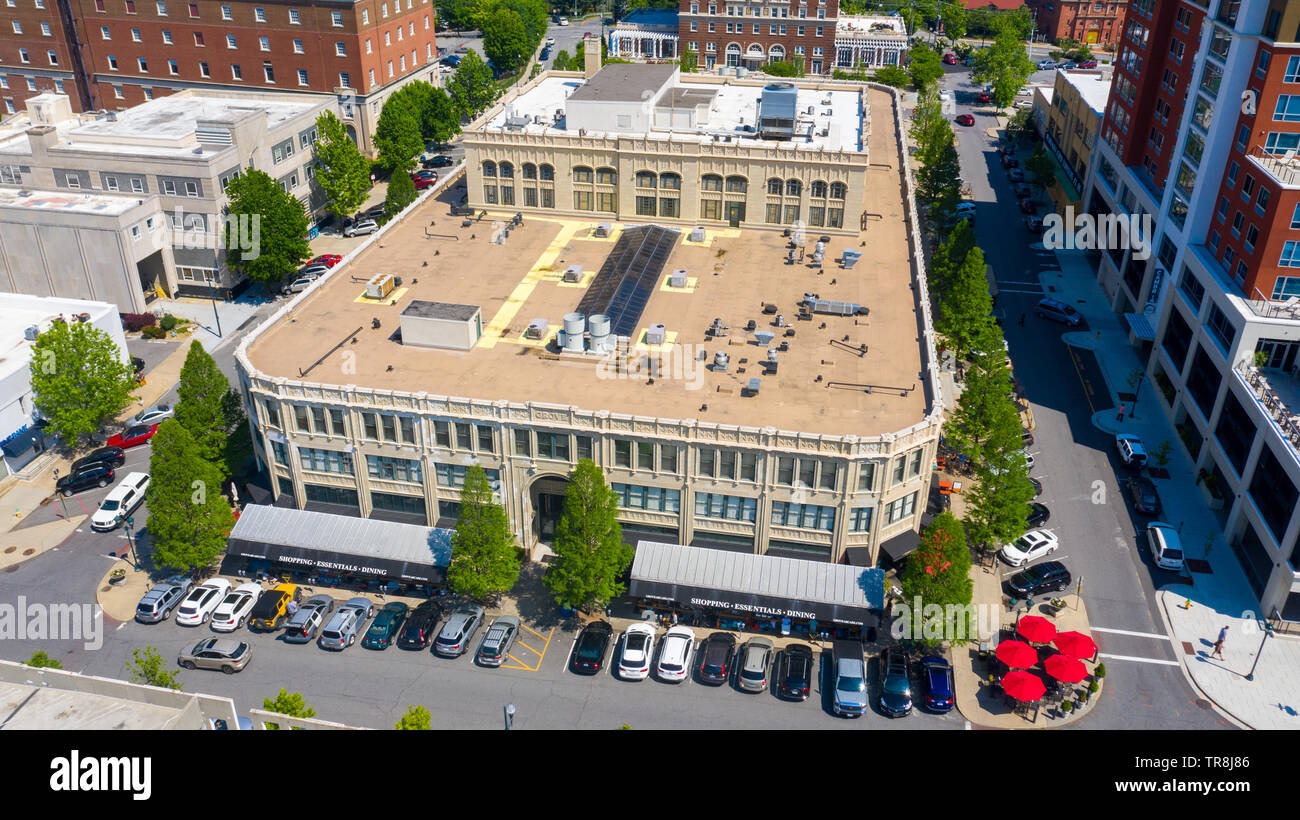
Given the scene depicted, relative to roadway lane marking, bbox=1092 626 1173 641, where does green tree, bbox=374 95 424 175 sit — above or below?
above

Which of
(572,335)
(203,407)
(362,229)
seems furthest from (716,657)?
(362,229)

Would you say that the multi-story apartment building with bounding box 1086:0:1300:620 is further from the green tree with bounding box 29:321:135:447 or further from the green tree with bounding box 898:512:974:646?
the green tree with bounding box 29:321:135:447

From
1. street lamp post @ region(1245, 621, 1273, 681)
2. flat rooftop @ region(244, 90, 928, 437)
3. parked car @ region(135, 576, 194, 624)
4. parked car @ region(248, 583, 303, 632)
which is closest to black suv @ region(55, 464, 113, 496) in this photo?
parked car @ region(135, 576, 194, 624)

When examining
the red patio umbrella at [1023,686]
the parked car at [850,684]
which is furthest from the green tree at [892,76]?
the red patio umbrella at [1023,686]

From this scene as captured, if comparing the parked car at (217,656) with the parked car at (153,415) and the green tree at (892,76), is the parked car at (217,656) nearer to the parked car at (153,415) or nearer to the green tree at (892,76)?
the parked car at (153,415)

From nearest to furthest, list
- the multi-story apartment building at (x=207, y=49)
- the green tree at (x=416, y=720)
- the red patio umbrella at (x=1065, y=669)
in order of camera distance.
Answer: the green tree at (x=416, y=720)
the red patio umbrella at (x=1065, y=669)
the multi-story apartment building at (x=207, y=49)

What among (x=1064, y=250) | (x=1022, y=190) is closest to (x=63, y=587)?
(x=1064, y=250)

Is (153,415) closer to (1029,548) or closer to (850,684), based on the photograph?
(850,684)
